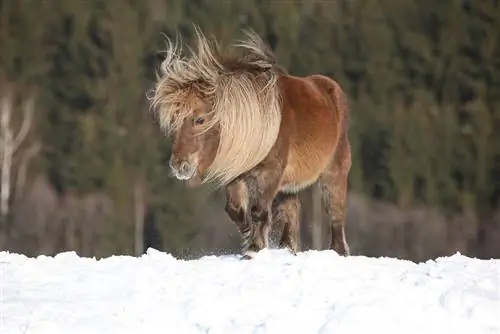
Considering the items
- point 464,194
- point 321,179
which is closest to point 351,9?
point 464,194

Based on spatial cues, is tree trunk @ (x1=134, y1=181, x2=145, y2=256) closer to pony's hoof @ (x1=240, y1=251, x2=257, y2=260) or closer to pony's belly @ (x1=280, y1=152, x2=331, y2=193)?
pony's belly @ (x1=280, y1=152, x2=331, y2=193)

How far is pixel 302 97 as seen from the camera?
8.35 meters

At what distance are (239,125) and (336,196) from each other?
7.49 feet

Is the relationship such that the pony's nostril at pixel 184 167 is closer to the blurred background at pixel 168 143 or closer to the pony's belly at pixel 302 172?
the pony's belly at pixel 302 172

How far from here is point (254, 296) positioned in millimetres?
5418

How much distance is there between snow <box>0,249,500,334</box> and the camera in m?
4.87

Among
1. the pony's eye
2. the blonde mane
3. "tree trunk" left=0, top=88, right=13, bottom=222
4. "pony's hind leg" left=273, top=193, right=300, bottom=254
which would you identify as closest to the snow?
the blonde mane

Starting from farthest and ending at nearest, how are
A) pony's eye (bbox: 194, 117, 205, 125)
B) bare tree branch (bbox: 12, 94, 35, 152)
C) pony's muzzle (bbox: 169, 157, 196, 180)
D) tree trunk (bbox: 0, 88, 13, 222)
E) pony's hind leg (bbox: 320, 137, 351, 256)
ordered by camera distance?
bare tree branch (bbox: 12, 94, 35, 152)
tree trunk (bbox: 0, 88, 13, 222)
pony's hind leg (bbox: 320, 137, 351, 256)
pony's eye (bbox: 194, 117, 205, 125)
pony's muzzle (bbox: 169, 157, 196, 180)

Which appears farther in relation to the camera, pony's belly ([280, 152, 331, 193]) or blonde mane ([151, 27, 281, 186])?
pony's belly ([280, 152, 331, 193])

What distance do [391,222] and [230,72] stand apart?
2457cm

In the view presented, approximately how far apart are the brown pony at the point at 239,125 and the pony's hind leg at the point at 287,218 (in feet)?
2.19

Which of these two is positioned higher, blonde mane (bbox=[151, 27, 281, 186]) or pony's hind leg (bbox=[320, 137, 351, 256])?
blonde mane (bbox=[151, 27, 281, 186])

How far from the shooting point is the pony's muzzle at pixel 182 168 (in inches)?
274

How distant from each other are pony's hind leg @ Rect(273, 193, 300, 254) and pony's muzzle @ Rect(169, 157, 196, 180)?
2.02 metres
